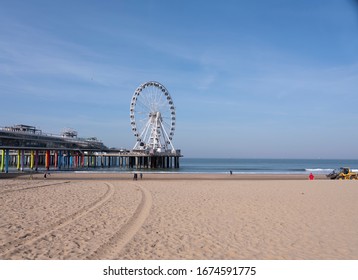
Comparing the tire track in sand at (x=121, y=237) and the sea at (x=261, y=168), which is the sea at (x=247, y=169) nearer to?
the sea at (x=261, y=168)

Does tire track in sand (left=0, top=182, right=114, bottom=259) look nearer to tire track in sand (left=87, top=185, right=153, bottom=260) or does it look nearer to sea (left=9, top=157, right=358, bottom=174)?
tire track in sand (left=87, top=185, right=153, bottom=260)

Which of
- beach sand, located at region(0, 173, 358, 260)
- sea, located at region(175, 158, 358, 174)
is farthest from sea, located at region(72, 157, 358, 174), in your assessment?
beach sand, located at region(0, 173, 358, 260)

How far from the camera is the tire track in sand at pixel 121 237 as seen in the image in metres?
5.06

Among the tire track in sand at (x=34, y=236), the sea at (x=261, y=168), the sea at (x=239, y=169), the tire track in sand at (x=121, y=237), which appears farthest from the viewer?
the sea at (x=261, y=168)

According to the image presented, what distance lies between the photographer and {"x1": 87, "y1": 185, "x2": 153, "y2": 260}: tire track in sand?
5.06m

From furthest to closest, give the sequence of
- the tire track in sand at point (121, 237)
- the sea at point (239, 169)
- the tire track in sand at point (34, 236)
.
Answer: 1. the sea at point (239, 169)
2. the tire track in sand at point (34, 236)
3. the tire track in sand at point (121, 237)

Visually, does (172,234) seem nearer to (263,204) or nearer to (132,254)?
(132,254)

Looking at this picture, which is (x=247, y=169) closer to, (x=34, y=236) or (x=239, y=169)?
(x=239, y=169)

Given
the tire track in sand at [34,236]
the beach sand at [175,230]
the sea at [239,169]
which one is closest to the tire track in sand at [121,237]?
the beach sand at [175,230]

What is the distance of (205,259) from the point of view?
16.1 feet
